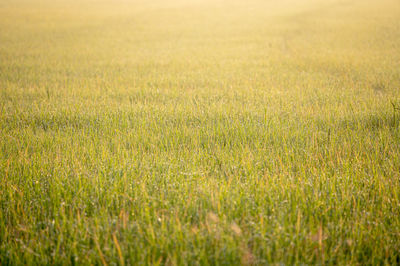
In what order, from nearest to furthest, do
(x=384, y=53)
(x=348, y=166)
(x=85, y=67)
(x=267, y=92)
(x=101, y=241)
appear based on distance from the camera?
(x=101, y=241), (x=348, y=166), (x=267, y=92), (x=85, y=67), (x=384, y=53)

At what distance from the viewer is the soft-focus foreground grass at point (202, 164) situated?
169 cm

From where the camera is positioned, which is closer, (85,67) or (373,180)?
(373,180)

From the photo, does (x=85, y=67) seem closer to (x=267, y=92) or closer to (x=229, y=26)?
(x=267, y=92)

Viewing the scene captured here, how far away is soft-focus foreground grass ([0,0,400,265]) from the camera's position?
1692mm

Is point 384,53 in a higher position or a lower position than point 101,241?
higher

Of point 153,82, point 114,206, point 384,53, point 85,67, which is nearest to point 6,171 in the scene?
point 114,206

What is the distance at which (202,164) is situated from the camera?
2.68m

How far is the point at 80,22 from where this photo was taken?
1786 centimetres

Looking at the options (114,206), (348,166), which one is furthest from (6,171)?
(348,166)

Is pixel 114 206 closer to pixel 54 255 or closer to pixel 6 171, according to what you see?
pixel 54 255

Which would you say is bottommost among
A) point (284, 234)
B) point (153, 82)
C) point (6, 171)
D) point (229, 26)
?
point (284, 234)

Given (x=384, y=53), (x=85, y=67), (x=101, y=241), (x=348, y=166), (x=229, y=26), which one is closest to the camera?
(x=101, y=241)

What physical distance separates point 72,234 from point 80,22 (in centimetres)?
1905

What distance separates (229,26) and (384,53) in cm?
961
